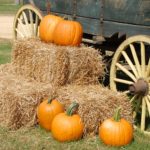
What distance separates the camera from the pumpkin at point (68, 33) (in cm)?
640

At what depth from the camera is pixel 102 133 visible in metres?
5.46

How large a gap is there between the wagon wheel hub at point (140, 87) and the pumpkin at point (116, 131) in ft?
1.61

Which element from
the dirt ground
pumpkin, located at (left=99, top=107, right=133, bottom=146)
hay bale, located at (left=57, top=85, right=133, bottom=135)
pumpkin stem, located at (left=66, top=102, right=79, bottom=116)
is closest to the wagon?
hay bale, located at (left=57, top=85, right=133, bottom=135)

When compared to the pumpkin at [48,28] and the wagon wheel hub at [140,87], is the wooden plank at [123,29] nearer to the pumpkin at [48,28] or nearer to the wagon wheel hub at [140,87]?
the wagon wheel hub at [140,87]

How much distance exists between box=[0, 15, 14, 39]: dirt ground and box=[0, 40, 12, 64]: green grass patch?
41.8 inches

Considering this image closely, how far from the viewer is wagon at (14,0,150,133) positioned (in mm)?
5762

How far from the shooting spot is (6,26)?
645 inches

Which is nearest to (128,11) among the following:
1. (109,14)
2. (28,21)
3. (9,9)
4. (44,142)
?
(109,14)

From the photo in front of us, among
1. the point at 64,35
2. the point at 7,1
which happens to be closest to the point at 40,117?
the point at 64,35

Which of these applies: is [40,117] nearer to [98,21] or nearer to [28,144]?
[28,144]

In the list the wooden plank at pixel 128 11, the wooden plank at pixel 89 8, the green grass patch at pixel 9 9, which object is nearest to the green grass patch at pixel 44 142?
the wooden plank at pixel 128 11

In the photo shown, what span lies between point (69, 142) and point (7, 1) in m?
23.0

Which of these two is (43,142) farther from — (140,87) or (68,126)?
(140,87)

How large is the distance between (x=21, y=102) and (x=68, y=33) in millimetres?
1228
